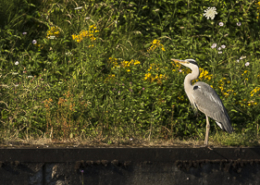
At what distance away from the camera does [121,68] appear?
6.79m

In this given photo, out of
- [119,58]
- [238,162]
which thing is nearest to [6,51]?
[119,58]

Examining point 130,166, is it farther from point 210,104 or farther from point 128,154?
point 210,104

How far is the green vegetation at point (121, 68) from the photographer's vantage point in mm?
5957

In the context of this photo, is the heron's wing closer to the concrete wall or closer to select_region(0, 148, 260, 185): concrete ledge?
select_region(0, 148, 260, 185): concrete ledge

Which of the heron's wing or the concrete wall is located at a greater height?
the heron's wing

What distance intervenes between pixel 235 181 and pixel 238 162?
234 millimetres

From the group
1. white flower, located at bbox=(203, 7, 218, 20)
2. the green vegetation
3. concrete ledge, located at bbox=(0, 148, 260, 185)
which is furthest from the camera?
white flower, located at bbox=(203, 7, 218, 20)

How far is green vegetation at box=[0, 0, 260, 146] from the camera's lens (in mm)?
5957

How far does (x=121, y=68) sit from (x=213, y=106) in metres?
1.90

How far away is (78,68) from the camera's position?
23.7ft

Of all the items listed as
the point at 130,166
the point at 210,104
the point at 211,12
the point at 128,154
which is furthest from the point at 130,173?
the point at 211,12

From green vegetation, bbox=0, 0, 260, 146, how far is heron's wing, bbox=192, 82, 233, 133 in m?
0.26

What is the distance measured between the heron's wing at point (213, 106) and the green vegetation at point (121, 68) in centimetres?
26

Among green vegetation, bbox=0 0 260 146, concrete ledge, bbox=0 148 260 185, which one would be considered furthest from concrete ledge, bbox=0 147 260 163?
green vegetation, bbox=0 0 260 146
